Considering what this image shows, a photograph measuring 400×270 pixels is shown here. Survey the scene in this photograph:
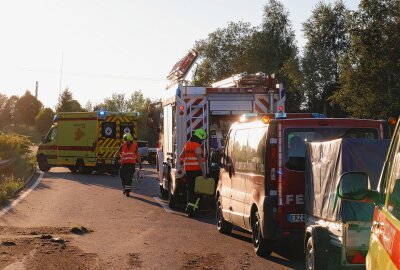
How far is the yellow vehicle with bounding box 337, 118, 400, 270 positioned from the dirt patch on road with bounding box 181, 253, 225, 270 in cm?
503

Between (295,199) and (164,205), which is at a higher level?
(295,199)

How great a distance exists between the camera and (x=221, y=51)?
10519 cm

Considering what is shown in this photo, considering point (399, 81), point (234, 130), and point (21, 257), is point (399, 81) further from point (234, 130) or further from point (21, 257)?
point (21, 257)

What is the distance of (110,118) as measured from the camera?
35.5m

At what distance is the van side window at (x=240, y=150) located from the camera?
12430mm

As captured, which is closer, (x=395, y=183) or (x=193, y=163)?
(x=395, y=183)

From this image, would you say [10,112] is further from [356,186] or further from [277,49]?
[356,186]

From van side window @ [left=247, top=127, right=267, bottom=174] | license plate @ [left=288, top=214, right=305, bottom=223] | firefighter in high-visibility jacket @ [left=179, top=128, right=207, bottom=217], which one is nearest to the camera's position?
license plate @ [left=288, top=214, right=305, bottom=223]

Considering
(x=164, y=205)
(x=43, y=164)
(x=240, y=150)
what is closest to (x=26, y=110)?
(x=43, y=164)

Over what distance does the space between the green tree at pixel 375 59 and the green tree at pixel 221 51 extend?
41790mm

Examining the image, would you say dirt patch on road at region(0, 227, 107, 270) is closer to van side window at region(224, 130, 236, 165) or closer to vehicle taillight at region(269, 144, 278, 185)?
vehicle taillight at region(269, 144, 278, 185)

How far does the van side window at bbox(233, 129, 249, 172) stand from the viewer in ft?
40.8

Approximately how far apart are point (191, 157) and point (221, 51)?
8939 centimetres

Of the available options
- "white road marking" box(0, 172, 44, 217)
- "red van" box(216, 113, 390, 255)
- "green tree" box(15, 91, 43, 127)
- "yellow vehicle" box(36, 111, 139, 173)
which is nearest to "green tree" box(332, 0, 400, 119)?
"yellow vehicle" box(36, 111, 139, 173)
